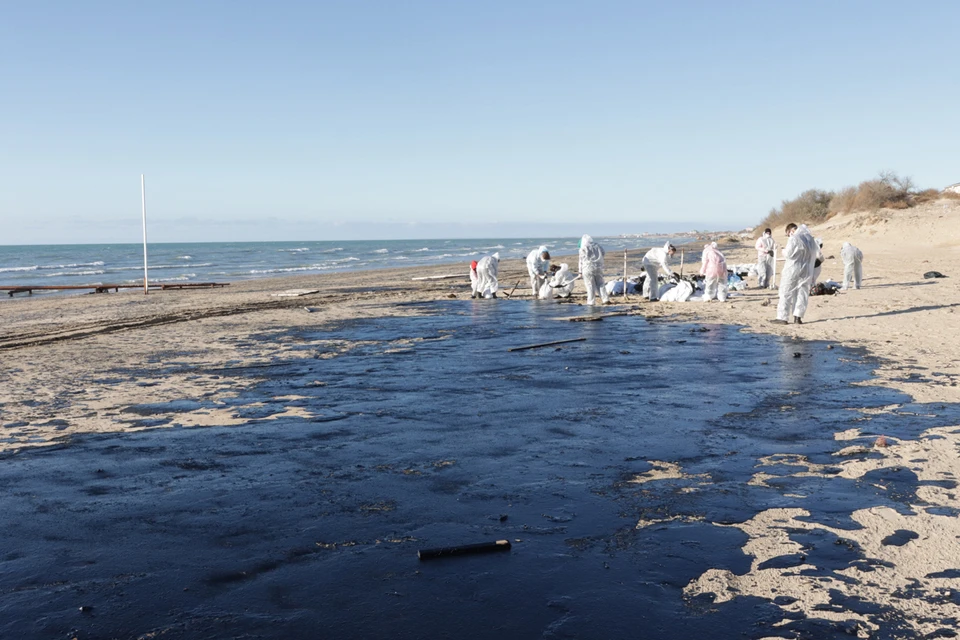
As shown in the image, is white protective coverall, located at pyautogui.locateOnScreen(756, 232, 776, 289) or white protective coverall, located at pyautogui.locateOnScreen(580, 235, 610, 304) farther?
white protective coverall, located at pyautogui.locateOnScreen(756, 232, 776, 289)

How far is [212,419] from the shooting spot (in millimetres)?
8586

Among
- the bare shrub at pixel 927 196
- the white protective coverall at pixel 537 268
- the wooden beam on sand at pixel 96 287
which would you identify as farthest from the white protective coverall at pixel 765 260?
the bare shrub at pixel 927 196

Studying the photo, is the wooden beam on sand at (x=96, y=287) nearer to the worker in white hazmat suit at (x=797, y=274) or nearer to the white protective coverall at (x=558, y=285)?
the white protective coverall at (x=558, y=285)

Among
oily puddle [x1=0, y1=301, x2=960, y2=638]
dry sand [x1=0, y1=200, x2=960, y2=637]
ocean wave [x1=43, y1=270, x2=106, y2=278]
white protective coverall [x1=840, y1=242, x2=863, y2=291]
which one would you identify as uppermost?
white protective coverall [x1=840, y1=242, x2=863, y2=291]

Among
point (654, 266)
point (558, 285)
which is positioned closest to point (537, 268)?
point (558, 285)

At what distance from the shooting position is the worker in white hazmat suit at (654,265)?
2010 cm

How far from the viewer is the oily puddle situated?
4059 millimetres

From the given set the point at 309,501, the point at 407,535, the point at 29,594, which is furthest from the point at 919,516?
the point at 29,594

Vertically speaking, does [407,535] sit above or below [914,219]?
below

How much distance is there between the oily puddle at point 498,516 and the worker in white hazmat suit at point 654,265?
1028cm

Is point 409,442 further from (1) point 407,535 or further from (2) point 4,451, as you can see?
(2) point 4,451

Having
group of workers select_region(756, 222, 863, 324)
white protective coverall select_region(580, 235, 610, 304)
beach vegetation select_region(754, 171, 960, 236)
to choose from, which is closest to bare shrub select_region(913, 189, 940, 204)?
beach vegetation select_region(754, 171, 960, 236)

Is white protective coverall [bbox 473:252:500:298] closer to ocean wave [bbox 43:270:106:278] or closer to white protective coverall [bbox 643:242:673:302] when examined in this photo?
white protective coverall [bbox 643:242:673:302]

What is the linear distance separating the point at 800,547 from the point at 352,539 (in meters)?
2.79
